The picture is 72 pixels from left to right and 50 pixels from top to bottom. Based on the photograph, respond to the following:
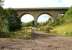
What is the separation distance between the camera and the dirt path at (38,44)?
1436 mm

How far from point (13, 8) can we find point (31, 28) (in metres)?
0.37

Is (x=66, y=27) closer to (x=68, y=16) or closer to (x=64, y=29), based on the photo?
(x=64, y=29)

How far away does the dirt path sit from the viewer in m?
1.44

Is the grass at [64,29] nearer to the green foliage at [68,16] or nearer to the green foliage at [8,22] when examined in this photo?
the green foliage at [68,16]

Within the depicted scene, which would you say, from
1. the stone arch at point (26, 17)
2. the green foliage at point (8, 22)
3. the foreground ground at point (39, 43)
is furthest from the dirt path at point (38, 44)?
the stone arch at point (26, 17)

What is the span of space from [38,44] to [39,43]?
59mm

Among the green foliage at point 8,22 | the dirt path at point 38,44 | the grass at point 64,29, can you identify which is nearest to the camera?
the dirt path at point 38,44

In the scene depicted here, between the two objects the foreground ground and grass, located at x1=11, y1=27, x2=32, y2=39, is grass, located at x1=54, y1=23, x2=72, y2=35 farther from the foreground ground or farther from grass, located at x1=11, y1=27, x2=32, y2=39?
grass, located at x1=11, y1=27, x2=32, y2=39

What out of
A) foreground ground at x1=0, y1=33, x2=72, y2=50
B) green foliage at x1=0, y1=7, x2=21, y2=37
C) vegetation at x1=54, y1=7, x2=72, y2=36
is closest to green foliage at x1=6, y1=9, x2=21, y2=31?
green foliage at x1=0, y1=7, x2=21, y2=37

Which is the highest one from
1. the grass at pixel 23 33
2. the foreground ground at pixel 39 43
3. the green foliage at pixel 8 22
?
the green foliage at pixel 8 22

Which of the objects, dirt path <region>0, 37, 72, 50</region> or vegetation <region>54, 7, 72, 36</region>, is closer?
dirt path <region>0, 37, 72, 50</region>

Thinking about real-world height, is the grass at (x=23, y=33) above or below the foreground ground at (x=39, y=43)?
above

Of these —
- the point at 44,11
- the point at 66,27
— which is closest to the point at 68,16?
the point at 66,27
